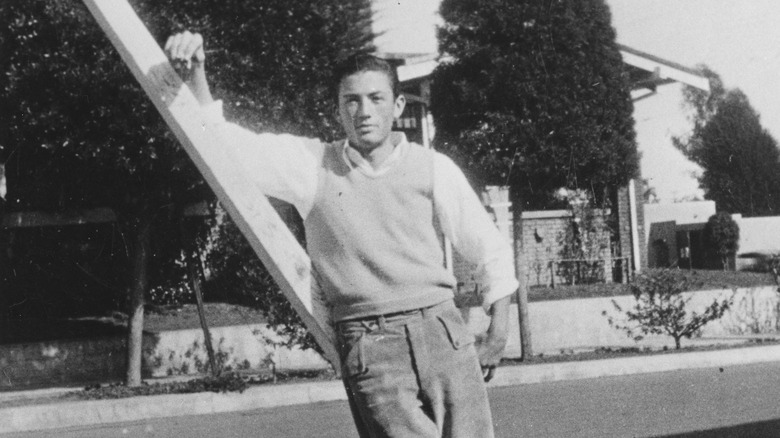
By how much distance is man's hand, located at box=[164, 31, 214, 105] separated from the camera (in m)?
2.96

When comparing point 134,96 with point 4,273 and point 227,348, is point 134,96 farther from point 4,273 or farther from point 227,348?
point 4,273

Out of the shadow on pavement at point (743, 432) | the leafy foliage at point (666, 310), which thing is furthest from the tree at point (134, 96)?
the shadow on pavement at point (743, 432)

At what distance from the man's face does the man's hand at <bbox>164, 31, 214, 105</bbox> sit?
0.43 m

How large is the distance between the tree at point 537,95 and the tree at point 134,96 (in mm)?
1726

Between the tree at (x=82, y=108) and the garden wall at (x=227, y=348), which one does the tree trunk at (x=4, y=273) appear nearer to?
the garden wall at (x=227, y=348)

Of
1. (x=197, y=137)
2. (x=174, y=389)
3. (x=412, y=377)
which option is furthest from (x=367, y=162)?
(x=174, y=389)

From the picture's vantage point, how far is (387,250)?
3.15m

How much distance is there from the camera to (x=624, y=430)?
8.06 metres

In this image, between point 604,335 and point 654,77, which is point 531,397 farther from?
point 654,77

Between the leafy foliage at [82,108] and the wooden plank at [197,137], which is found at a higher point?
the leafy foliage at [82,108]

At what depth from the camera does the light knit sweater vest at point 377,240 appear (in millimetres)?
3117

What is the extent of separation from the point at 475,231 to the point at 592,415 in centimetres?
602

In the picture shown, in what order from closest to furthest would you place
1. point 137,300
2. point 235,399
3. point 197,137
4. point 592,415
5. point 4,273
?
point 197,137, point 592,415, point 235,399, point 137,300, point 4,273

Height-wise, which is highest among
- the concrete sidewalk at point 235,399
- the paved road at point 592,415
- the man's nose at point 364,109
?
the man's nose at point 364,109
